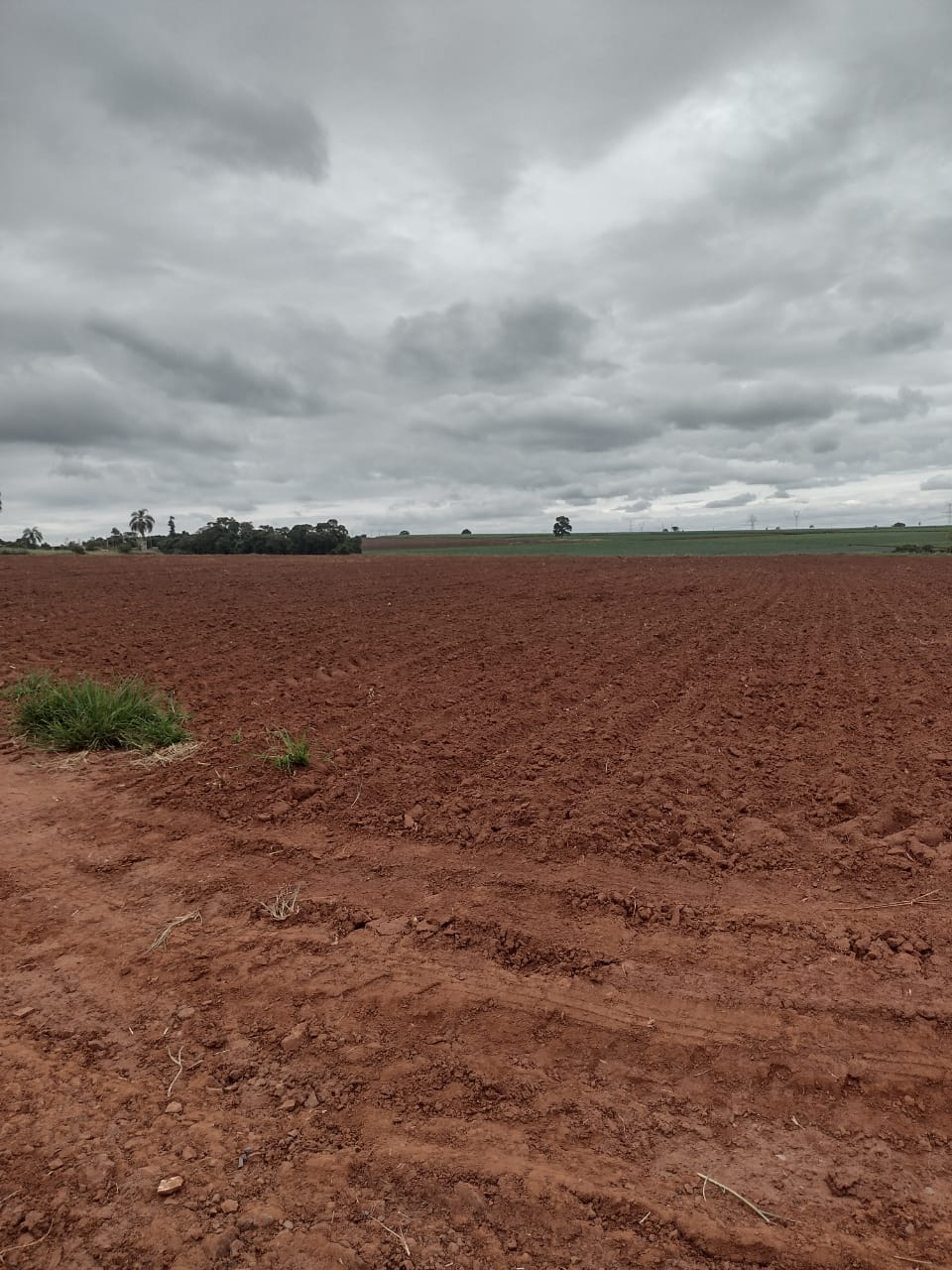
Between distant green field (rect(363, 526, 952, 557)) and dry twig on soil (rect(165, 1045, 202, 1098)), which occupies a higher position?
distant green field (rect(363, 526, 952, 557))

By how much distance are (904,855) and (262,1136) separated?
382cm

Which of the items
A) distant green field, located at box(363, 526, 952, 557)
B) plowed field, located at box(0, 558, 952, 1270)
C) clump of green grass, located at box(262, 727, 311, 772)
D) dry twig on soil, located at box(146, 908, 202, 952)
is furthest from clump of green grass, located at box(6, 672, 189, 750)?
distant green field, located at box(363, 526, 952, 557)

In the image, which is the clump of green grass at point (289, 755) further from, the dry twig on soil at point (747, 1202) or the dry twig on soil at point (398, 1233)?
the dry twig on soil at point (747, 1202)

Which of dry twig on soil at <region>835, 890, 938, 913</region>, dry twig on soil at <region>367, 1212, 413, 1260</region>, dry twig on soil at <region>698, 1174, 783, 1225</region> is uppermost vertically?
dry twig on soil at <region>835, 890, 938, 913</region>

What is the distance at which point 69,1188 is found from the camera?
6.78 feet

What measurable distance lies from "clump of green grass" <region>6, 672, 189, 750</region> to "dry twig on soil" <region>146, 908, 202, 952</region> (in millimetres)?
2889

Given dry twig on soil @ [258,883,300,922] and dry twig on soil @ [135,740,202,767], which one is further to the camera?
dry twig on soil @ [135,740,202,767]

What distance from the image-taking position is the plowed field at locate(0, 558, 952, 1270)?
2025 millimetres

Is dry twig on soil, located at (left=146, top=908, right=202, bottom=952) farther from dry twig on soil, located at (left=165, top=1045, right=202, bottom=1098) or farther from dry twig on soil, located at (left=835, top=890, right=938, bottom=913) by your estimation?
dry twig on soil, located at (left=835, top=890, right=938, bottom=913)

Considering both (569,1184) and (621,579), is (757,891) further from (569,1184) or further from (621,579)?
(621,579)

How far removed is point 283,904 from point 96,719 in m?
3.66

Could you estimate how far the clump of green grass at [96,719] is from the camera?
6.23m

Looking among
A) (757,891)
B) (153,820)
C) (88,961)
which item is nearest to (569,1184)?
(757,891)

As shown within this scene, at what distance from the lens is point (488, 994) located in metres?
2.99
